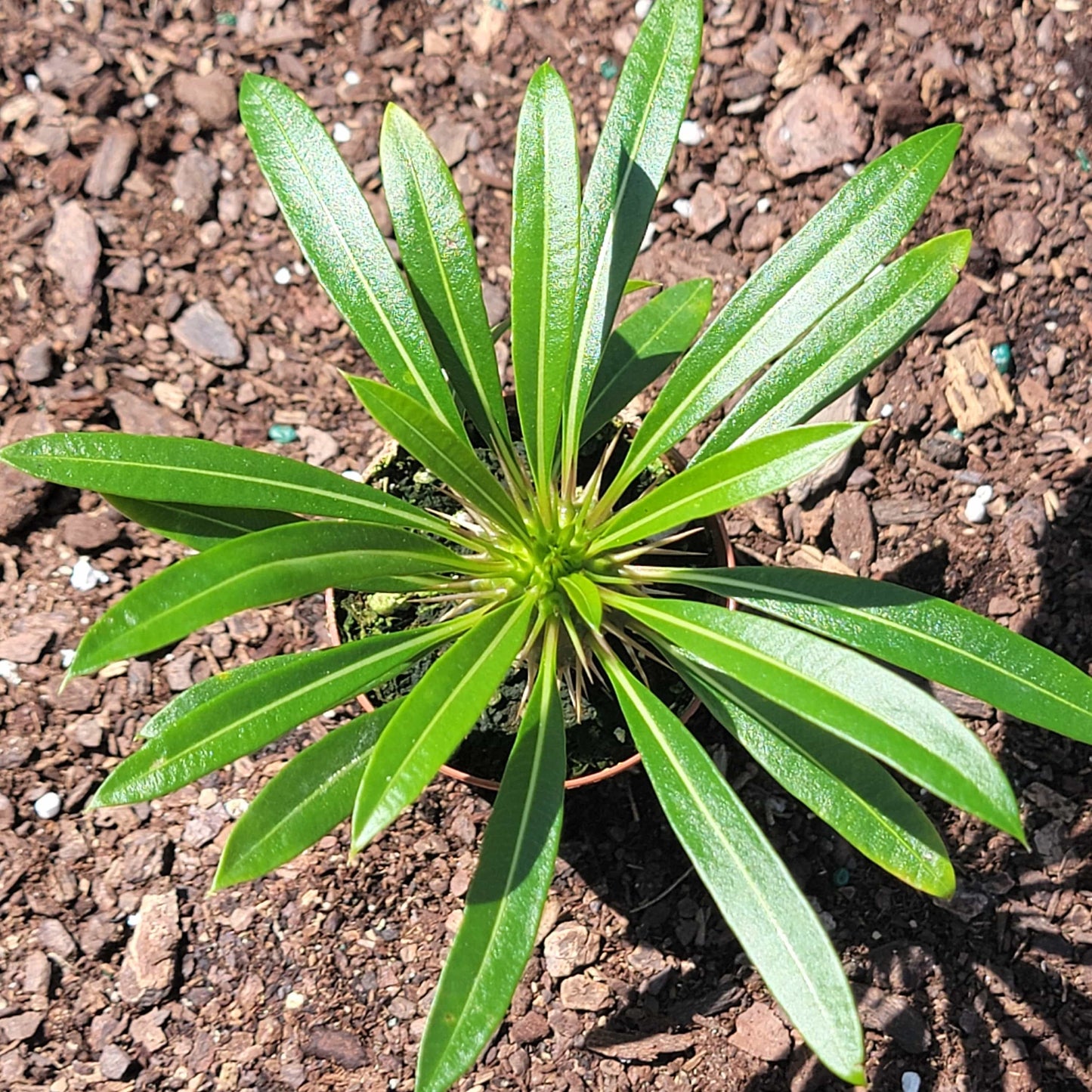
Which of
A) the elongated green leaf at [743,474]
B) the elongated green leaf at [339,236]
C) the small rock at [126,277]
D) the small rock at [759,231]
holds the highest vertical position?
the small rock at [126,277]

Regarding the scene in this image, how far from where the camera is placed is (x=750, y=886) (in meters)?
1.32

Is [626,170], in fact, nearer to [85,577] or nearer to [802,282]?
[802,282]

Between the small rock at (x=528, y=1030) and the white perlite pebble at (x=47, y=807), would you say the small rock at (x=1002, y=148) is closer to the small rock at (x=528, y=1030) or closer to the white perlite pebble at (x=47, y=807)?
the small rock at (x=528, y=1030)

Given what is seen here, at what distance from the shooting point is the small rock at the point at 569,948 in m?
1.94

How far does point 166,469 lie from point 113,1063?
1.22 metres

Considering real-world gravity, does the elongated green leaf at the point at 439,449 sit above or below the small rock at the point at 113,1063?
above

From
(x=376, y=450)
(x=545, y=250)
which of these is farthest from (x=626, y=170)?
(x=376, y=450)

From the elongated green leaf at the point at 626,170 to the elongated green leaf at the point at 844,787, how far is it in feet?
1.50

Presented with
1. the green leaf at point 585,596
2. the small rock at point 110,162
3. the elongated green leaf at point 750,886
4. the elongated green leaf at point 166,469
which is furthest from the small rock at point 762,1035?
the small rock at point 110,162

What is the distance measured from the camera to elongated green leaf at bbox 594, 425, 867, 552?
1.16m

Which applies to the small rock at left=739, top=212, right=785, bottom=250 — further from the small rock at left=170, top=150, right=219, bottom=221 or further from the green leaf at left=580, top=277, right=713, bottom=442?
the small rock at left=170, top=150, right=219, bottom=221

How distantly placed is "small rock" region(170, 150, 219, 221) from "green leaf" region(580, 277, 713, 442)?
123 cm

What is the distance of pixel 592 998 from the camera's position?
6.30ft

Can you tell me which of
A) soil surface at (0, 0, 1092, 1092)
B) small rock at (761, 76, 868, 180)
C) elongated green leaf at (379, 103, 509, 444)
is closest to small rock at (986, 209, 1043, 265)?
soil surface at (0, 0, 1092, 1092)
